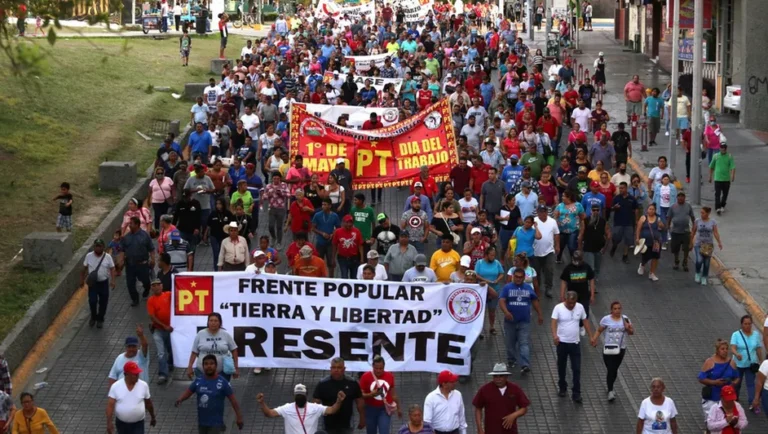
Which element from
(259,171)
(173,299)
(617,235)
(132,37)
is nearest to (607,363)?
(173,299)

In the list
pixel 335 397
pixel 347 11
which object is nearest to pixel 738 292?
pixel 335 397

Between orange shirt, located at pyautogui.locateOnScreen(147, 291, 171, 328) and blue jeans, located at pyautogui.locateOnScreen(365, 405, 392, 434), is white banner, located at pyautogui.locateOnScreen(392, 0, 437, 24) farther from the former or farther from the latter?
blue jeans, located at pyautogui.locateOnScreen(365, 405, 392, 434)

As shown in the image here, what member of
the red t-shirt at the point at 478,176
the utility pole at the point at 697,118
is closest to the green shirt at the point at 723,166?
the utility pole at the point at 697,118

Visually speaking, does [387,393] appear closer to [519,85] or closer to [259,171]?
[259,171]

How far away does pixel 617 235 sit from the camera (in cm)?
2136

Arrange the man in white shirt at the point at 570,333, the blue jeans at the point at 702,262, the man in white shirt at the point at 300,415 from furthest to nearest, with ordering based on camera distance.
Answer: the blue jeans at the point at 702,262 → the man in white shirt at the point at 570,333 → the man in white shirt at the point at 300,415

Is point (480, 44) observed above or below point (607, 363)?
above

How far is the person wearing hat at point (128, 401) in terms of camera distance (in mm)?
13203

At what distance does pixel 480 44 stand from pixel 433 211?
826 inches

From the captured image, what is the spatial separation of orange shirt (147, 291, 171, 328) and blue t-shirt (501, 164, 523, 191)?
321 inches

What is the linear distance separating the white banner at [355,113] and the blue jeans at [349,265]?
8.24 meters

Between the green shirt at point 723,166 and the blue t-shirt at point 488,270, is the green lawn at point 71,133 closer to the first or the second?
the blue t-shirt at point 488,270

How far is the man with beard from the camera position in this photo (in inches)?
526

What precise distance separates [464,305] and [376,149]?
7.96m
